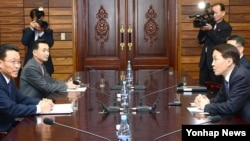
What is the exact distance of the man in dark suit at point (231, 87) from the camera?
2697 millimetres

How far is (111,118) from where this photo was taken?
261 cm

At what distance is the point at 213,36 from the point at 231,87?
8.28 feet

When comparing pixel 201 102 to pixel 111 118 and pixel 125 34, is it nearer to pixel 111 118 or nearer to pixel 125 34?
pixel 111 118

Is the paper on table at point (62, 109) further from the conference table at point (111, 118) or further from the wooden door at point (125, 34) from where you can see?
the wooden door at point (125, 34)

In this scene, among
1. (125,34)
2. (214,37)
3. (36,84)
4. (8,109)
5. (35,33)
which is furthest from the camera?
(125,34)

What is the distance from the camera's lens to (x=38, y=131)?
230 cm

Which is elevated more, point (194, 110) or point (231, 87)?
point (231, 87)

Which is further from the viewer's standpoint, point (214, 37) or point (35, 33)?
point (35, 33)

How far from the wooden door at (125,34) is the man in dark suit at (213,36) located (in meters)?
1.14

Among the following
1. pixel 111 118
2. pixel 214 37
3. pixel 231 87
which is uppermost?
pixel 214 37

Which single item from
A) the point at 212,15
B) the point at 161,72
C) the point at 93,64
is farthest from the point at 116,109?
the point at 93,64

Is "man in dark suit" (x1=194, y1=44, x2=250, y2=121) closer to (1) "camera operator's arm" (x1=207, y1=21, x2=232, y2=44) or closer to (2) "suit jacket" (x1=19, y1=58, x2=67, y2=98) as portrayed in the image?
(2) "suit jacket" (x1=19, y1=58, x2=67, y2=98)

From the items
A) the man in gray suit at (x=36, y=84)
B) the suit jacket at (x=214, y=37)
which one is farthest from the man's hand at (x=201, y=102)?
the suit jacket at (x=214, y=37)

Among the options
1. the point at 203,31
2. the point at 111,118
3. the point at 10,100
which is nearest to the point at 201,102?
the point at 111,118
